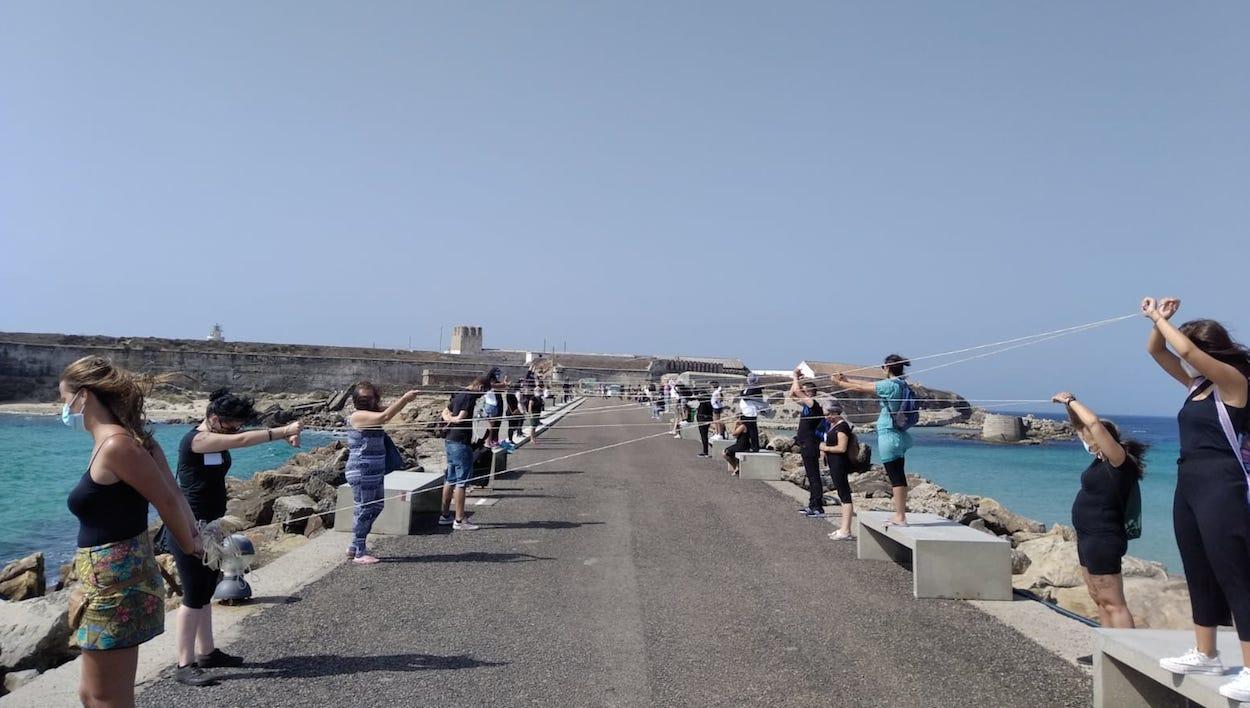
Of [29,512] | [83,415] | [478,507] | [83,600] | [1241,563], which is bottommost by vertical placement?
[29,512]

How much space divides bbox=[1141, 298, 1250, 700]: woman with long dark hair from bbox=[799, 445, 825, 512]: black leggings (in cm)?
689

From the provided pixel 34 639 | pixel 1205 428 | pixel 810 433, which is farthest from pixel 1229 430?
pixel 34 639

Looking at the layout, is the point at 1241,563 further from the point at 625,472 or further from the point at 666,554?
the point at 625,472

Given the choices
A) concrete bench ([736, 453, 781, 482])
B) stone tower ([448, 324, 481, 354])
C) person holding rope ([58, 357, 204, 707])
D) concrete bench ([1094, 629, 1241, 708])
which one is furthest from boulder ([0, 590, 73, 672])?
stone tower ([448, 324, 481, 354])

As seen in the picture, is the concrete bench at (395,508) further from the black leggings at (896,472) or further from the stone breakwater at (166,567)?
the black leggings at (896,472)

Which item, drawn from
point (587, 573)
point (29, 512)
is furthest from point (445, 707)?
point (29, 512)

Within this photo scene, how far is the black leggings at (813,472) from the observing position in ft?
35.8

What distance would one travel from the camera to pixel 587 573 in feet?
26.0

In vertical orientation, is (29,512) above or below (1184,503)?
below

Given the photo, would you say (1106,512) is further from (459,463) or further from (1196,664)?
(459,463)

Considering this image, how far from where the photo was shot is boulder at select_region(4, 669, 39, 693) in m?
5.97

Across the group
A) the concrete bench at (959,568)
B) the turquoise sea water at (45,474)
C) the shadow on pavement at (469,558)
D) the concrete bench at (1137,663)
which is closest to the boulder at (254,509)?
the turquoise sea water at (45,474)

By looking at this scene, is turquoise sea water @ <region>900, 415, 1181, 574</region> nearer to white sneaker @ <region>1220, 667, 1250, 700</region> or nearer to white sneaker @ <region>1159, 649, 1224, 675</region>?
white sneaker @ <region>1159, 649, 1224, 675</region>

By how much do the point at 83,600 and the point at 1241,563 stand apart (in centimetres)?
481
